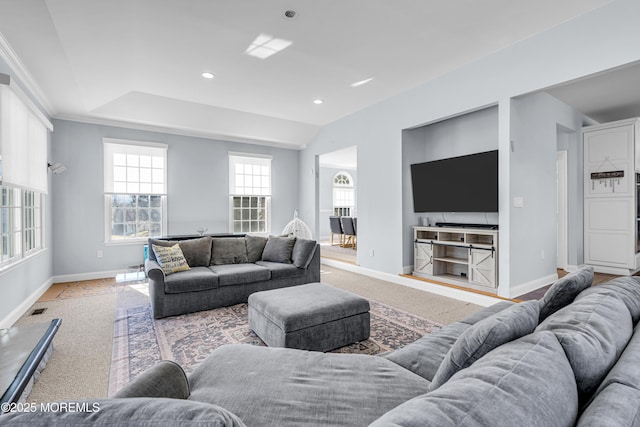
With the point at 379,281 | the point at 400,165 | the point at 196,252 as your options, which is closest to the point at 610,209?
the point at 400,165

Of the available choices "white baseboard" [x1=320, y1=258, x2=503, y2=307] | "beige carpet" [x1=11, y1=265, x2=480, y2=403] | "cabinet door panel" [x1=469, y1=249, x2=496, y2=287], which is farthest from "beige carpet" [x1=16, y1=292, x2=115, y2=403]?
"cabinet door panel" [x1=469, y1=249, x2=496, y2=287]

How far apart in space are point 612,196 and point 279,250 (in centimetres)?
548

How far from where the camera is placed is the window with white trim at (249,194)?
6.41 metres

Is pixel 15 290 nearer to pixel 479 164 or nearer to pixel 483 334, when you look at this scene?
pixel 483 334

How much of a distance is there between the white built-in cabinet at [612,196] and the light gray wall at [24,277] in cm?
801

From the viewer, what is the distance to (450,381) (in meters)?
0.81

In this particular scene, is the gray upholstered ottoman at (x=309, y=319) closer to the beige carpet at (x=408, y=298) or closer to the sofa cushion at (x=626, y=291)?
the beige carpet at (x=408, y=298)

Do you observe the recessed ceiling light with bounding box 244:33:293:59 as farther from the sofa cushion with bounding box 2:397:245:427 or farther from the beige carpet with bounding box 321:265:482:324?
the sofa cushion with bounding box 2:397:245:427

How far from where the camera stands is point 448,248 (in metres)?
4.70

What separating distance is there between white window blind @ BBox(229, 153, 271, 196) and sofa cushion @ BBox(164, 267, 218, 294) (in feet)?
10.3

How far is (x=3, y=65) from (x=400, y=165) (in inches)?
185

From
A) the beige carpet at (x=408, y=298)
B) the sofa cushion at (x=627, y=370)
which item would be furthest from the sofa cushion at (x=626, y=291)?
the beige carpet at (x=408, y=298)

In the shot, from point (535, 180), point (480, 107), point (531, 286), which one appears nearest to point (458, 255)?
point (531, 286)

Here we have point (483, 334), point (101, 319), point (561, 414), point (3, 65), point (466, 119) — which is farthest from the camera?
point (466, 119)
